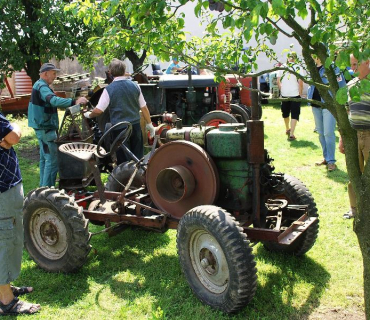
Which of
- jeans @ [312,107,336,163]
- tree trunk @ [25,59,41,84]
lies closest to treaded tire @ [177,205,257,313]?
jeans @ [312,107,336,163]

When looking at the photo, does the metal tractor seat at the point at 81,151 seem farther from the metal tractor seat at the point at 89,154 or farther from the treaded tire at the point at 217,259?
the treaded tire at the point at 217,259

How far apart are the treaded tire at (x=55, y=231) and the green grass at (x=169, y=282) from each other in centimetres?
14

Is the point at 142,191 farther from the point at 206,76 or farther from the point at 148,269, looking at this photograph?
the point at 206,76

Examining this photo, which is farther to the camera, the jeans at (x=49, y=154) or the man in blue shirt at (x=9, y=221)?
the jeans at (x=49, y=154)

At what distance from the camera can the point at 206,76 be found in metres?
9.15

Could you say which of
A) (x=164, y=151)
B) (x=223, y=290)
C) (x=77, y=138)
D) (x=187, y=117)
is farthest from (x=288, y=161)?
(x=223, y=290)

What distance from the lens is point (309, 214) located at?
3949 mm

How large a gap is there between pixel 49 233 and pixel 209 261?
164 centimetres

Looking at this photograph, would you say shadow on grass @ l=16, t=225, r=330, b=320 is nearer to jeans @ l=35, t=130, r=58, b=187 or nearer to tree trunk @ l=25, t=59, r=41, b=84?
jeans @ l=35, t=130, r=58, b=187

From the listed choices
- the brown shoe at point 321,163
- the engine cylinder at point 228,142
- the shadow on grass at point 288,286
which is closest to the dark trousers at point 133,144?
the engine cylinder at point 228,142

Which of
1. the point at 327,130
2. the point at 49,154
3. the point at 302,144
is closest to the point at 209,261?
the point at 49,154

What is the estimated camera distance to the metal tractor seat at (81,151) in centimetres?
425

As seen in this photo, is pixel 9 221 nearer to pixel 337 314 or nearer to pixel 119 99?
pixel 337 314

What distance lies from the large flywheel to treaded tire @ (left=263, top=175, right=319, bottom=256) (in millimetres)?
808
